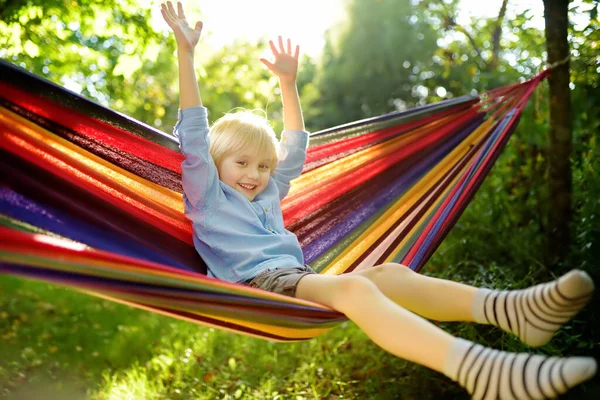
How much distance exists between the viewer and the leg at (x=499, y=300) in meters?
1.33

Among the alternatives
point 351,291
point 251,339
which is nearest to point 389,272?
point 351,291

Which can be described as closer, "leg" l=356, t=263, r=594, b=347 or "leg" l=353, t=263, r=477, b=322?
"leg" l=356, t=263, r=594, b=347

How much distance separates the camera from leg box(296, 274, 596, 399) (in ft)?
3.91

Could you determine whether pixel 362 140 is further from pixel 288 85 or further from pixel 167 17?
pixel 167 17

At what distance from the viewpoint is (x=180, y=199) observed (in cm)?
202

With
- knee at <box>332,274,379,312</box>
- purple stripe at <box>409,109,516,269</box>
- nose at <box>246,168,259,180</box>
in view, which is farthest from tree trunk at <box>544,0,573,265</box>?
knee at <box>332,274,379,312</box>

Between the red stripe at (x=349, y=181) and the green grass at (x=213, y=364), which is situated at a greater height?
the red stripe at (x=349, y=181)

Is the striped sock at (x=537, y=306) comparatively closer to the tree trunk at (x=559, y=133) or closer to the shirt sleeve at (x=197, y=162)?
the shirt sleeve at (x=197, y=162)

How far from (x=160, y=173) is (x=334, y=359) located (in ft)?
4.57

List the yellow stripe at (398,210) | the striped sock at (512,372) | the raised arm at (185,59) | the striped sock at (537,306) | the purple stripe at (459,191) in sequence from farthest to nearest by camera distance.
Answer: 1. the yellow stripe at (398,210)
2. the purple stripe at (459,191)
3. the raised arm at (185,59)
4. the striped sock at (537,306)
5. the striped sock at (512,372)

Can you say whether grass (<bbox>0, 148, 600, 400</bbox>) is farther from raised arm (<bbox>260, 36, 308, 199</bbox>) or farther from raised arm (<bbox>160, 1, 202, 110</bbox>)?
raised arm (<bbox>160, 1, 202, 110</bbox>)

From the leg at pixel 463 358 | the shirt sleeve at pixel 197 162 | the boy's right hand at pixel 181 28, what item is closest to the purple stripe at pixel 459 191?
the leg at pixel 463 358

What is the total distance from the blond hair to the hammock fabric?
5.4 inches

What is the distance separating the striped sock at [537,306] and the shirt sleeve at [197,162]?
2.69ft
